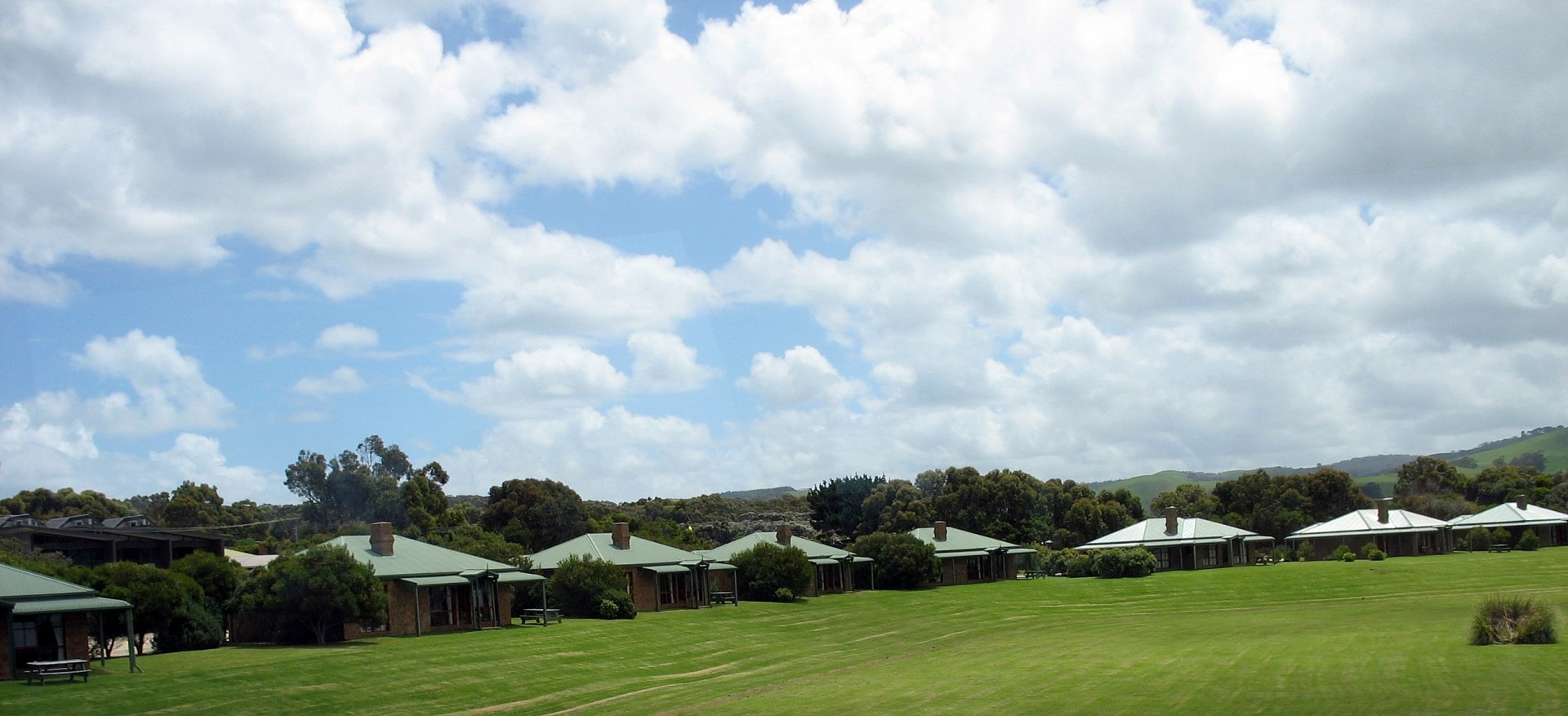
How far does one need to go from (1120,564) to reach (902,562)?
564 inches

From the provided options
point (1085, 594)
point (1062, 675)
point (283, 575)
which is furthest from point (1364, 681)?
point (1085, 594)

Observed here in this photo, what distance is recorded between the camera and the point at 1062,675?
1323 inches

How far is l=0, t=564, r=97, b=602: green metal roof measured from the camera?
113 ft

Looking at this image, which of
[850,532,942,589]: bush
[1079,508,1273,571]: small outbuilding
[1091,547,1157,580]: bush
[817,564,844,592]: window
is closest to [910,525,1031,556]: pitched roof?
[850,532,942,589]: bush

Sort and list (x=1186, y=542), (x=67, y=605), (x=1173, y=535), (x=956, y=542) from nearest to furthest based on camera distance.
Answer: (x=67, y=605) < (x=956, y=542) < (x=1186, y=542) < (x=1173, y=535)

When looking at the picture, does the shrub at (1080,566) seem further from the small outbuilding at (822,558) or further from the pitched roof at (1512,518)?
the pitched roof at (1512,518)

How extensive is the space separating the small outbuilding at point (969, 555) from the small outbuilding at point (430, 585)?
34581 millimetres

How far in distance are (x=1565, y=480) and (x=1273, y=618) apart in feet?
294

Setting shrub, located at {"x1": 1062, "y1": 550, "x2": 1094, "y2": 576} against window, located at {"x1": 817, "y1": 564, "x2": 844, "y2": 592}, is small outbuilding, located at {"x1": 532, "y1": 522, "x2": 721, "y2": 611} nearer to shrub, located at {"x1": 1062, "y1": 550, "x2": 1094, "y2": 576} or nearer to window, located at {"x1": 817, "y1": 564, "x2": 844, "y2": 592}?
window, located at {"x1": 817, "y1": 564, "x2": 844, "y2": 592}

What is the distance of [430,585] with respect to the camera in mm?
47469

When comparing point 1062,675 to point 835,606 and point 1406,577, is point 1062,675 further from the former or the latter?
point 1406,577

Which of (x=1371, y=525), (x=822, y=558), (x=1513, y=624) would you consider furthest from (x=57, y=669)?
(x=1371, y=525)

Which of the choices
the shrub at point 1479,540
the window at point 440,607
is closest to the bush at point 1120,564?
the shrub at point 1479,540

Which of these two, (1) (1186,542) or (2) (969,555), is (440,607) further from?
(1) (1186,542)
